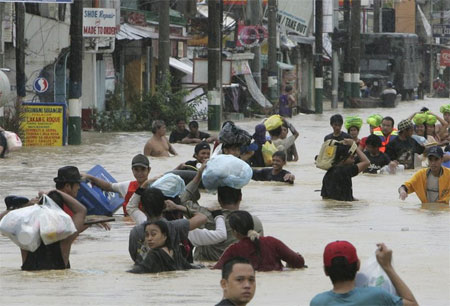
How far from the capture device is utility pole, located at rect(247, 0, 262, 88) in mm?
50938

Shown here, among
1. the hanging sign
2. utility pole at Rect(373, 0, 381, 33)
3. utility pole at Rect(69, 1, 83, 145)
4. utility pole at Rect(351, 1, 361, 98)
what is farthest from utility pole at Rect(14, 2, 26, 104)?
utility pole at Rect(373, 0, 381, 33)

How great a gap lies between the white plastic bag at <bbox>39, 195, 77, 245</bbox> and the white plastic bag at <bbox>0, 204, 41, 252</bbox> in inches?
1.8

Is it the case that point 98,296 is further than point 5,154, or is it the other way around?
point 5,154

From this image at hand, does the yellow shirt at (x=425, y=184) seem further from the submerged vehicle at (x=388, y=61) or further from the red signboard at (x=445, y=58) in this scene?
the red signboard at (x=445, y=58)

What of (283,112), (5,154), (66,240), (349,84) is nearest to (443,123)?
(5,154)

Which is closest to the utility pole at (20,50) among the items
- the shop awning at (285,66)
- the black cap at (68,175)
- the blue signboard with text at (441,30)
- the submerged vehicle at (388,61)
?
the black cap at (68,175)

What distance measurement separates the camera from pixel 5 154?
85.6 ft

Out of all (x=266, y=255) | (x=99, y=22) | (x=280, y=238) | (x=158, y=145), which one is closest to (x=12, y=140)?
(x=158, y=145)

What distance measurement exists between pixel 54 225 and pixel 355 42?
52281mm

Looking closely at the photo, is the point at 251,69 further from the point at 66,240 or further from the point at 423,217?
the point at 66,240

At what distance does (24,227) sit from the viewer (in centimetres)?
1095

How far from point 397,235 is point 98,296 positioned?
5.22m

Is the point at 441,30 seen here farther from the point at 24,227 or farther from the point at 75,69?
the point at 24,227

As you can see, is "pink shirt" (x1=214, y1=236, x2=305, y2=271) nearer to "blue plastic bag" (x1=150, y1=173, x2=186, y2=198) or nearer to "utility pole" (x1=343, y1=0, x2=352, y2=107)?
"blue plastic bag" (x1=150, y1=173, x2=186, y2=198)
